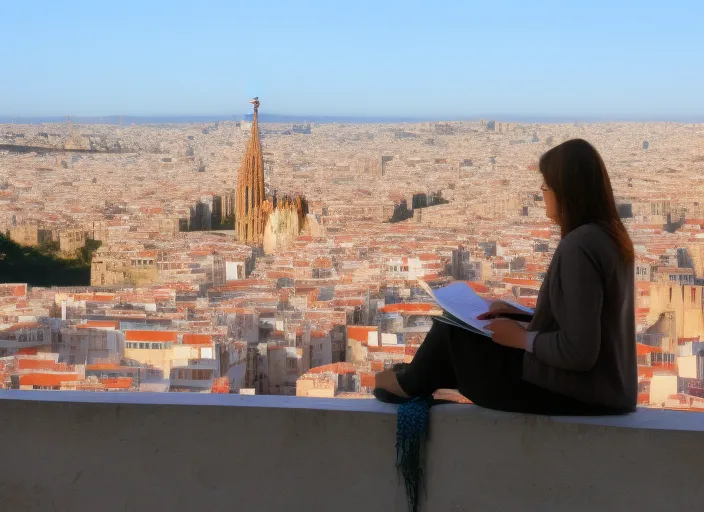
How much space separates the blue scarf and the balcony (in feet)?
0.05

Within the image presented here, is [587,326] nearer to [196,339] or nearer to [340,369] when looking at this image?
[340,369]

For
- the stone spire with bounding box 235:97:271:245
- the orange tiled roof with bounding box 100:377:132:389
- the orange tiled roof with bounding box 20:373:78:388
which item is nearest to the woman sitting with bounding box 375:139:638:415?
the orange tiled roof with bounding box 20:373:78:388

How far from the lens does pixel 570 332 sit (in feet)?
4.20

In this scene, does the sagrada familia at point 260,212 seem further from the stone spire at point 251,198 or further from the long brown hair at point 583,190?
the long brown hair at point 583,190

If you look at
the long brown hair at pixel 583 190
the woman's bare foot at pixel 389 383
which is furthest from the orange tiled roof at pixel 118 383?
the long brown hair at pixel 583 190

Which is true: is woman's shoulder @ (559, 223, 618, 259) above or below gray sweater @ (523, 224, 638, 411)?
above

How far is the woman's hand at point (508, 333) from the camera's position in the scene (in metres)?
1.35

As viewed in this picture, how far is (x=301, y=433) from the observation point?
56.4 inches

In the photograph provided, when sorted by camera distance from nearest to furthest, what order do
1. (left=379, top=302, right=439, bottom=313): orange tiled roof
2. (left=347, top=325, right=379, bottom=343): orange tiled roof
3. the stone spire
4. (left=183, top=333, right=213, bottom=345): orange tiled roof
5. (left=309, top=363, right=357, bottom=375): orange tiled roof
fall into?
(left=309, top=363, right=357, bottom=375): orange tiled roof < (left=183, top=333, right=213, bottom=345): orange tiled roof < (left=347, top=325, right=379, bottom=343): orange tiled roof < (left=379, top=302, right=439, bottom=313): orange tiled roof < the stone spire

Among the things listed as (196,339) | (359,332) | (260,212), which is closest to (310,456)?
(196,339)

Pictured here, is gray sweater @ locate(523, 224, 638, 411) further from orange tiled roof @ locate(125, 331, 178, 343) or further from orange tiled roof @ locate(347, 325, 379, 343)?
orange tiled roof @ locate(125, 331, 178, 343)

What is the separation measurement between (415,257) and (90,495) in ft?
32.4

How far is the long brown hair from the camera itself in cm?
132

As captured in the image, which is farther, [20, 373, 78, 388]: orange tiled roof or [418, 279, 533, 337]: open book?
[20, 373, 78, 388]: orange tiled roof
